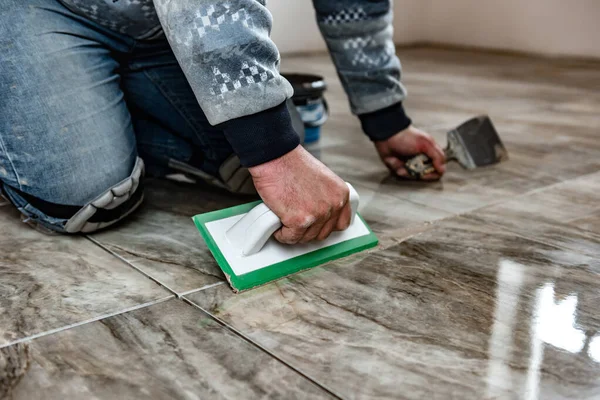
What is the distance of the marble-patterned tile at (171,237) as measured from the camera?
107 centimetres

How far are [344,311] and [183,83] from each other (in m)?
0.70

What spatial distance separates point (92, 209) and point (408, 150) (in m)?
0.73

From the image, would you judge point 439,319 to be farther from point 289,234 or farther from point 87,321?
point 87,321

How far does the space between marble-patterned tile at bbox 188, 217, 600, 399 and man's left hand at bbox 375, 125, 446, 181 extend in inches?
14.4

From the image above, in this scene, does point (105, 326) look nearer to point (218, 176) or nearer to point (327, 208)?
point (327, 208)

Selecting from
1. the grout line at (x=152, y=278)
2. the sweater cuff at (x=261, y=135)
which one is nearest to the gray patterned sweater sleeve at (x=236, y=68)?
the sweater cuff at (x=261, y=135)

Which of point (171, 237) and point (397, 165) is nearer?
point (171, 237)

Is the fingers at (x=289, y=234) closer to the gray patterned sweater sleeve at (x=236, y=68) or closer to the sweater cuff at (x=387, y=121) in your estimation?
the gray patterned sweater sleeve at (x=236, y=68)

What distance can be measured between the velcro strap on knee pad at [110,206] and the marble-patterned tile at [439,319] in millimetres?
331

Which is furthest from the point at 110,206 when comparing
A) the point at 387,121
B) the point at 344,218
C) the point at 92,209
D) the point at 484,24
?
the point at 484,24

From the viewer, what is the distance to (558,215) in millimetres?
1342

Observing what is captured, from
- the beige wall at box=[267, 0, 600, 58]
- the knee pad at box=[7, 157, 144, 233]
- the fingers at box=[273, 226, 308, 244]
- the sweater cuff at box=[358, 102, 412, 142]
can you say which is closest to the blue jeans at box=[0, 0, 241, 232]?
A: the knee pad at box=[7, 157, 144, 233]

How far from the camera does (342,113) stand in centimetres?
244

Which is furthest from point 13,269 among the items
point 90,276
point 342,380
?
point 342,380
